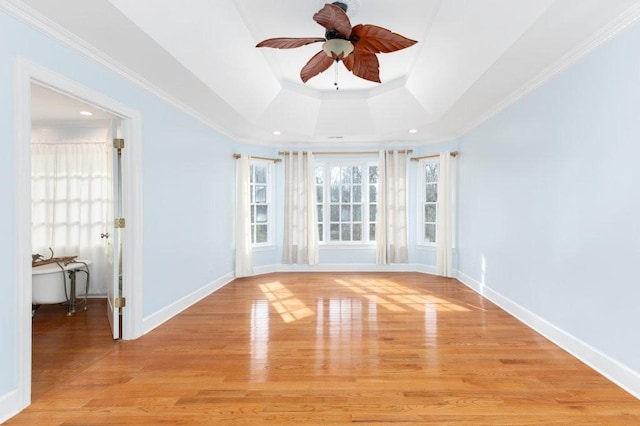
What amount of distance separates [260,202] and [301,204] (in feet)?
2.58

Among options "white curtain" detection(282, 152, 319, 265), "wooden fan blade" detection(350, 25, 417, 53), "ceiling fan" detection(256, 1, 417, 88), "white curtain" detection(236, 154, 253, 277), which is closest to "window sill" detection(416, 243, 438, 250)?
"white curtain" detection(282, 152, 319, 265)

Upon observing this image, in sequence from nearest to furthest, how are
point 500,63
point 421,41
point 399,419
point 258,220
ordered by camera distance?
point 399,419 < point 500,63 < point 421,41 < point 258,220

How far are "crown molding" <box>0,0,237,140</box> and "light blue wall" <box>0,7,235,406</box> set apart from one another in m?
0.04

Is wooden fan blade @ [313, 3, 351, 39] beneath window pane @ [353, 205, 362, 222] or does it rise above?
above

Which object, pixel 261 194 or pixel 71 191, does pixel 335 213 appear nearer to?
pixel 261 194

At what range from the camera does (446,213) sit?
566 centimetres

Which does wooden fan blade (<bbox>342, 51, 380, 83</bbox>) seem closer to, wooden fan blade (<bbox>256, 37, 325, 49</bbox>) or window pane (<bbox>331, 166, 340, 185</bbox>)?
wooden fan blade (<bbox>256, 37, 325, 49</bbox>)

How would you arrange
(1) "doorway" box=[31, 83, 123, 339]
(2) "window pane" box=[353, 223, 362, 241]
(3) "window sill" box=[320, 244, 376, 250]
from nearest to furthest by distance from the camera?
1. (1) "doorway" box=[31, 83, 123, 339]
2. (3) "window sill" box=[320, 244, 376, 250]
3. (2) "window pane" box=[353, 223, 362, 241]

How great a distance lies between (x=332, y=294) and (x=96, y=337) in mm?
2820

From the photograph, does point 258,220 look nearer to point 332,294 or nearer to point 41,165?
point 332,294

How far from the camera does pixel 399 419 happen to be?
6.44 feet

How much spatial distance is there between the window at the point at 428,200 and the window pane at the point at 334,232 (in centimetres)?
159

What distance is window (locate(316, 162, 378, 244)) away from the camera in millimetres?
6410

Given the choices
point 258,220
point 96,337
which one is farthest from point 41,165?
point 258,220
